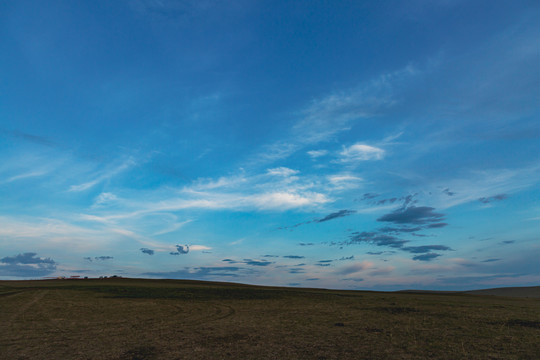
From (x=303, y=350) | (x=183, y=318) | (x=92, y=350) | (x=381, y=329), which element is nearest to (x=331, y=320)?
(x=381, y=329)

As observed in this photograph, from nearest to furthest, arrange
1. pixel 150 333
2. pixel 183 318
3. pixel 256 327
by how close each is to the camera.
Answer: pixel 150 333 < pixel 256 327 < pixel 183 318

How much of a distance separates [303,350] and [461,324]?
1792cm

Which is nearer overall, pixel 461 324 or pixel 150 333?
pixel 150 333

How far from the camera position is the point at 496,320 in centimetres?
3095

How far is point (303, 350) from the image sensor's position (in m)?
19.8

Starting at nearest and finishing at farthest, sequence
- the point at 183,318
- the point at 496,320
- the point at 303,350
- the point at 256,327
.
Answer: the point at 303,350, the point at 256,327, the point at 496,320, the point at 183,318

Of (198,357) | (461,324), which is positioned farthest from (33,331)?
(461,324)

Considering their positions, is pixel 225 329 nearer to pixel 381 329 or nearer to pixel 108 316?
pixel 381 329

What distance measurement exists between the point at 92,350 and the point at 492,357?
23990mm

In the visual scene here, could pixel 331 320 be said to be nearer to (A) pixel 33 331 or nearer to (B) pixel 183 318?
(B) pixel 183 318

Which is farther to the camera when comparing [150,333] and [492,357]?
[150,333]

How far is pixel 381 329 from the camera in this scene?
2639 centimetres

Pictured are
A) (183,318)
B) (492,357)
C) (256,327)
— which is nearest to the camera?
(492,357)

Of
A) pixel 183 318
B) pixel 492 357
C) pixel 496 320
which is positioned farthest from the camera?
pixel 183 318
